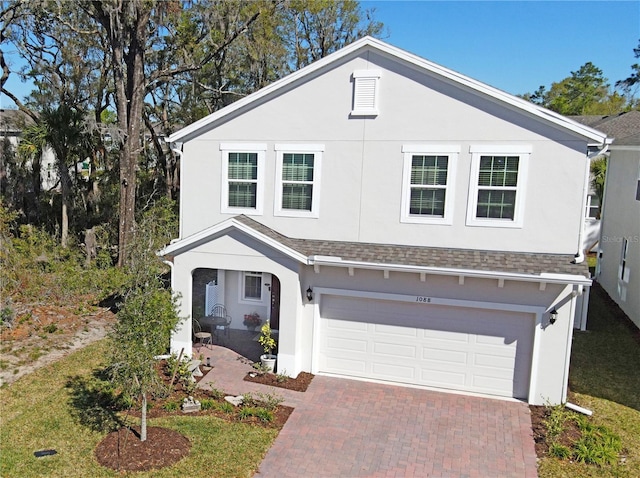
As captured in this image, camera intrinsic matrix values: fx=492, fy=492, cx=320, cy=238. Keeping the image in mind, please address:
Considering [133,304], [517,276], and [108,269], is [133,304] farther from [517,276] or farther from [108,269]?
[108,269]

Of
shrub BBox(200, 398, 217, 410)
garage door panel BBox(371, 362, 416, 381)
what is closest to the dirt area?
shrub BBox(200, 398, 217, 410)

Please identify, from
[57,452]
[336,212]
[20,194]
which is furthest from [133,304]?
[20,194]

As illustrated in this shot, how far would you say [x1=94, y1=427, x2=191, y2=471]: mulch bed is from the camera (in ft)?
27.4

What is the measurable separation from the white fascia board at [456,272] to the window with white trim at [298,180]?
165cm

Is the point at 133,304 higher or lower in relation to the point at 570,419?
higher

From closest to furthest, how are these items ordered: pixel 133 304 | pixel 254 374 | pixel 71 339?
pixel 133 304, pixel 254 374, pixel 71 339

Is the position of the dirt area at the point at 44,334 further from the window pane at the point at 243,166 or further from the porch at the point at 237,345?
the window pane at the point at 243,166

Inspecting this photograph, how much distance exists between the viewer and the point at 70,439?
908 centimetres

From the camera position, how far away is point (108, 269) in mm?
20234

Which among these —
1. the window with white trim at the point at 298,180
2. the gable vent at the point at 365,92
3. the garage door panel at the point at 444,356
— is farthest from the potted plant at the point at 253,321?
the gable vent at the point at 365,92

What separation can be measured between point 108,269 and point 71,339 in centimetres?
648

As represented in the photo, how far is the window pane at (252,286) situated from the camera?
15.9 metres

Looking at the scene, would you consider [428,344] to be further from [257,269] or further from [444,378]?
[257,269]

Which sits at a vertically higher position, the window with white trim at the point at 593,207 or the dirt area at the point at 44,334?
the window with white trim at the point at 593,207
